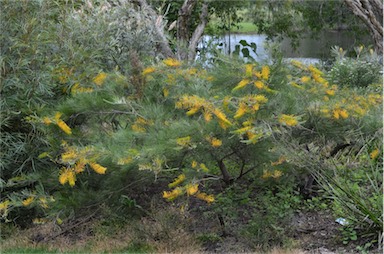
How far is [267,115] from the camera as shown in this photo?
517cm

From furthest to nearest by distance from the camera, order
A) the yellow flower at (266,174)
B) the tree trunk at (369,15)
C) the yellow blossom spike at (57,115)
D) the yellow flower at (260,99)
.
→ the tree trunk at (369,15) < the yellow blossom spike at (57,115) < the yellow flower at (266,174) < the yellow flower at (260,99)

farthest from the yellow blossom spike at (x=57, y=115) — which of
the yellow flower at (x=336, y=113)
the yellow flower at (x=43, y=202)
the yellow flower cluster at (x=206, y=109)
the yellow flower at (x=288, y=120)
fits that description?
the yellow flower at (x=336, y=113)

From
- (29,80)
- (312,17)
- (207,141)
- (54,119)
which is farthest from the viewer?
(312,17)

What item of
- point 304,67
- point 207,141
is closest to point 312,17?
point 304,67

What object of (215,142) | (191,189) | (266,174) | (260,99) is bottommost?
(266,174)

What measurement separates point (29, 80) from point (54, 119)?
63cm

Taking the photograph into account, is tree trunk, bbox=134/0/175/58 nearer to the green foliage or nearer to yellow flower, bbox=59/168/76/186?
the green foliage

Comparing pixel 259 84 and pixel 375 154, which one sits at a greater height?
pixel 259 84

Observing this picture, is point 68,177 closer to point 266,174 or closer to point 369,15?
point 266,174

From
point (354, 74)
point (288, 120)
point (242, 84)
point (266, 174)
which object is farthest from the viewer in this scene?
point (354, 74)

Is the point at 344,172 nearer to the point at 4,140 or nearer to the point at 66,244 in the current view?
the point at 66,244

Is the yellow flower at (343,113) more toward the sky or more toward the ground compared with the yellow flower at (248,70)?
more toward the ground

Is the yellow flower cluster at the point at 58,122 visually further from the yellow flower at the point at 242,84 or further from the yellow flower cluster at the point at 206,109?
the yellow flower at the point at 242,84

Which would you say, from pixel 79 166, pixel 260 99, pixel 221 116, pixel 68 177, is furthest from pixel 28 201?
pixel 260 99
